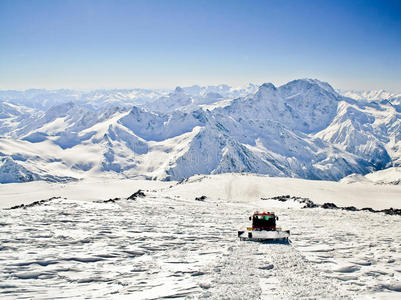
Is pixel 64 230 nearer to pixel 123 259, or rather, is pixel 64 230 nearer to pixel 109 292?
pixel 123 259

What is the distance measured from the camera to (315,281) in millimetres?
9766

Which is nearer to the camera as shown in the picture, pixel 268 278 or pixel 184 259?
pixel 268 278

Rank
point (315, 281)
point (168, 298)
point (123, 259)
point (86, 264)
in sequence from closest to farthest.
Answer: point (168, 298)
point (315, 281)
point (86, 264)
point (123, 259)

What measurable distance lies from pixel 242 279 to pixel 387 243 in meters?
9.34

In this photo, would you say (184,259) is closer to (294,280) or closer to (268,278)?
(268,278)

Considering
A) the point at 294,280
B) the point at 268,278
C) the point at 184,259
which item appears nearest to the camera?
the point at 294,280

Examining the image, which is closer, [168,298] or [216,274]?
[168,298]

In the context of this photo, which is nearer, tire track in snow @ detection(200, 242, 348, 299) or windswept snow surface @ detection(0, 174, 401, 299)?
tire track in snow @ detection(200, 242, 348, 299)

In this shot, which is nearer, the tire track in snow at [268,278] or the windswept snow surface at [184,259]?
the tire track in snow at [268,278]

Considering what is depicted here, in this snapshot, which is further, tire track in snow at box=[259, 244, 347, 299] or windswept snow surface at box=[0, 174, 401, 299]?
windswept snow surface at box=[0, 174, 401, 299]

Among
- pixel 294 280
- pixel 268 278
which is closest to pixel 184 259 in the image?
pixel 268 278

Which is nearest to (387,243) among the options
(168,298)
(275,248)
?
(275,248)

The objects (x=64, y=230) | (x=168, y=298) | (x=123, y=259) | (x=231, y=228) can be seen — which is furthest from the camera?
(x=231, y=228)

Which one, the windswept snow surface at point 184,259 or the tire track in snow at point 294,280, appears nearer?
the tire track in snow at point 294,280
